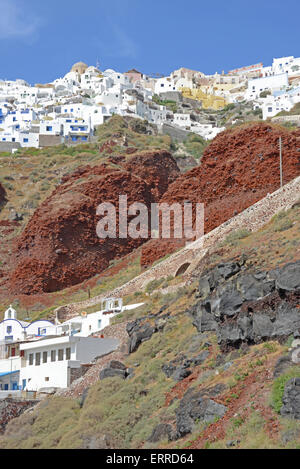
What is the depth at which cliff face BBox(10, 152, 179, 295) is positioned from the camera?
200 feet

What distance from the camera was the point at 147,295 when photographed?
44.9 meters

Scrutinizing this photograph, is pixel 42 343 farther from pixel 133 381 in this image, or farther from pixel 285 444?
pixel 285 444

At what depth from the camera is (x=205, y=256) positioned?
136 ft

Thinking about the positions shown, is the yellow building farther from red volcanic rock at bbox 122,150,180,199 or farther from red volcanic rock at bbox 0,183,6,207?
red volcanic rock at bbox 0,183,6,207

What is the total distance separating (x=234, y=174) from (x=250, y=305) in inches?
1000

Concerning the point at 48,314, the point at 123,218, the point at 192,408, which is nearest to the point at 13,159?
the point at 123,218

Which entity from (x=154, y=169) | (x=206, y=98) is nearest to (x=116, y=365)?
(x=154, y=169)

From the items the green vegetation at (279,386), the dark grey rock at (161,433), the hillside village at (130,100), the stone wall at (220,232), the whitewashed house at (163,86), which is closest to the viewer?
the green vegetation at (279,386)

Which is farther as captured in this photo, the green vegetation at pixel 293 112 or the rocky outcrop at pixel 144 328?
the green vegetation at pixel 293 112

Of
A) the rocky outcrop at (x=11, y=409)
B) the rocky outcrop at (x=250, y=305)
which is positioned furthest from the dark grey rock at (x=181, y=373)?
the rocky outcrop at (x=11, y=409)

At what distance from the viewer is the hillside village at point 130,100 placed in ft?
321

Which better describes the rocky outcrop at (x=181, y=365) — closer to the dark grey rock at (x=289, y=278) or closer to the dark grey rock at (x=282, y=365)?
the dark grey rock at (x=289, y=278)

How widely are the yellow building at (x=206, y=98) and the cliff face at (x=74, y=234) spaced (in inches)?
2573

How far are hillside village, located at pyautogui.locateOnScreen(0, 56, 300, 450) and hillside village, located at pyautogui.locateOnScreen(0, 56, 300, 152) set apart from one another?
34.3 inches
